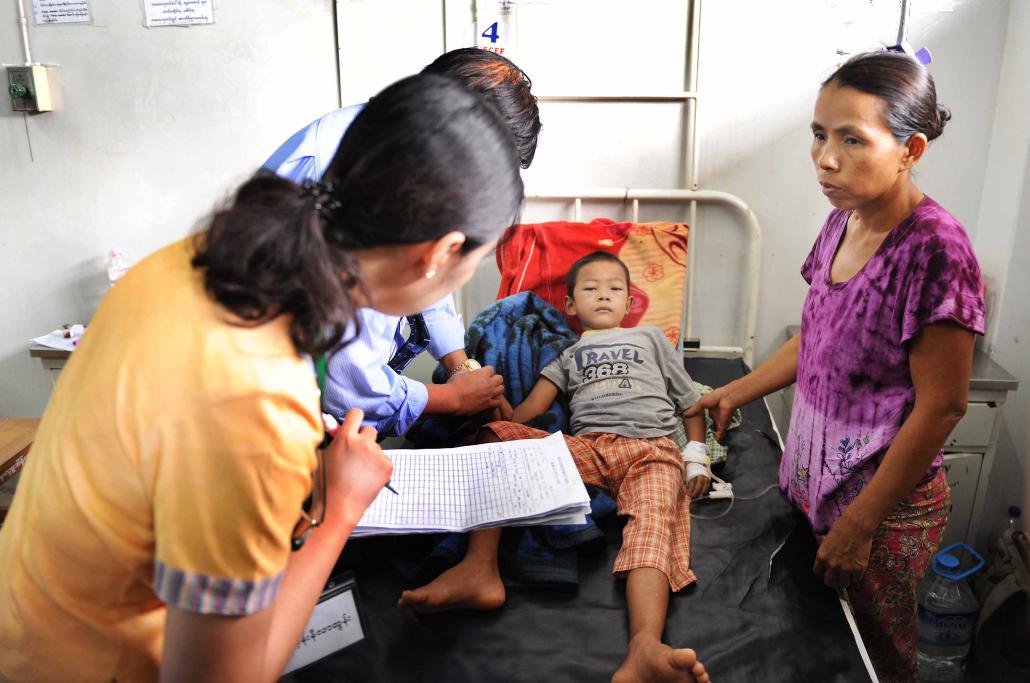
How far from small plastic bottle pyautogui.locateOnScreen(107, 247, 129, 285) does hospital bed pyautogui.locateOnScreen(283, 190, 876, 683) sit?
186cm

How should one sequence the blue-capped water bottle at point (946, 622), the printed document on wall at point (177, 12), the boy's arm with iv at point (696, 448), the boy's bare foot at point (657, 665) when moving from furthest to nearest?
the printed document on wall at point (177, 12), the blue-capped water bottle at point (946, 622), the boy's arm with iv at point (696, 448), the boy's bare foot at point (657, 665)

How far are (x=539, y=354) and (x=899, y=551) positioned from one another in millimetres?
1115

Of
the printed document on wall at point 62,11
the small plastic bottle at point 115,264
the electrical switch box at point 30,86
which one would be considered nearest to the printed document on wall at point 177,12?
the printed document on wall at point 62,11

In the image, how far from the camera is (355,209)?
73cm

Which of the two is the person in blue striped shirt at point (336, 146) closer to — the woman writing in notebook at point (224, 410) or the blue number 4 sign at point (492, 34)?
the woman writing in notebook at point (224, 410)

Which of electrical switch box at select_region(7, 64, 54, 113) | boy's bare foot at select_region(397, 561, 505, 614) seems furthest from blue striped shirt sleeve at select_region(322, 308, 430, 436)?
electrical switch box at select_region(7, 64, 54, 113)

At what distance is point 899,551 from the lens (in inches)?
53.9

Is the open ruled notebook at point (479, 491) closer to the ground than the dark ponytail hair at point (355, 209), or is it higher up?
closer to the ground

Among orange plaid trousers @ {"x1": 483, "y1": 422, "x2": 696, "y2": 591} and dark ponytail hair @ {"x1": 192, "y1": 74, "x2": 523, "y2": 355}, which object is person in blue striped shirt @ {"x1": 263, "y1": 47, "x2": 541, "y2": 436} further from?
dark ponytail hair @ {"x1": 192, "y1": 74, "x2": 523, "y2": 355}

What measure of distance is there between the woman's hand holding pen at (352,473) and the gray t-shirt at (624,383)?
106cm

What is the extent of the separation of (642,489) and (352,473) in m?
0.91

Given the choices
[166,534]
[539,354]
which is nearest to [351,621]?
[166,534]

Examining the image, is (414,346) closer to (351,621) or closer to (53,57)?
(351,621)

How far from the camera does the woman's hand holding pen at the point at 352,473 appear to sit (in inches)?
34.9
